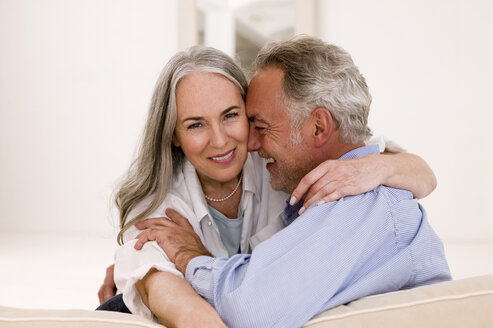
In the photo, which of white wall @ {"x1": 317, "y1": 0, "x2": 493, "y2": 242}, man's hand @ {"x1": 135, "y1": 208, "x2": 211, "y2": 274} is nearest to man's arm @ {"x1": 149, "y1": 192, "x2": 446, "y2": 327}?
man's hand @ {"x1": 135, "y1": 208, "x2": 211, "y2": 274}

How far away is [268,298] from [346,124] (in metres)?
0.66

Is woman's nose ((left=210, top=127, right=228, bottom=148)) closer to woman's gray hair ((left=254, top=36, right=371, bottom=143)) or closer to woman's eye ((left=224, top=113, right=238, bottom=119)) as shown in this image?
Answer: woman's eye ((left=224, top=113, right=238, bottom=119))

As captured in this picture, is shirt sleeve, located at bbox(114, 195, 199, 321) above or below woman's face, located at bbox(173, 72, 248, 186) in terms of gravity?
below

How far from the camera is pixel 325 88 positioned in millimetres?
1801

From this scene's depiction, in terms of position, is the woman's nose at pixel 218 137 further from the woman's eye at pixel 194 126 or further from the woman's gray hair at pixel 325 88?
the woman's gray hair at pixel 325 88

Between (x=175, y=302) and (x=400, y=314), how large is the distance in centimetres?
52

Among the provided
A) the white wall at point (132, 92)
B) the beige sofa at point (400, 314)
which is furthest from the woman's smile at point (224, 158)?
the white wall at point (132, 92)

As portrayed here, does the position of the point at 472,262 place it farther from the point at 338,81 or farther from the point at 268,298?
the point at 268,298

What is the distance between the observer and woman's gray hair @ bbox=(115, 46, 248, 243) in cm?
200

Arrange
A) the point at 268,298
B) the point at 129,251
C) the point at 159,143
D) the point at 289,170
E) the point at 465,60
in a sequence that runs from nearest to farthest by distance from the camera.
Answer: the point at 268,298
the point at 129,251
the point at 289,170
the point at 159,143
the point at 465,60

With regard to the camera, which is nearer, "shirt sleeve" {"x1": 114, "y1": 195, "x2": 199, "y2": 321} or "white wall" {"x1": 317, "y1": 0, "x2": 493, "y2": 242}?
"shirt sleeve" {"x1": 114, "y1": 195, "x2": 199, "y2": 321}

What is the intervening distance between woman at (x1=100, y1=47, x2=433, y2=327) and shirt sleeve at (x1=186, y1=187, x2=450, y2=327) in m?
0.50

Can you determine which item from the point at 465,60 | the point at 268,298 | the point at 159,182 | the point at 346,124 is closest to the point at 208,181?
the point at 159,182

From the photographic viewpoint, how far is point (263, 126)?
6.46 ft
